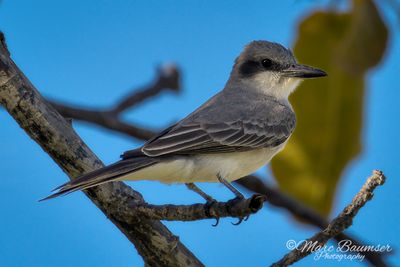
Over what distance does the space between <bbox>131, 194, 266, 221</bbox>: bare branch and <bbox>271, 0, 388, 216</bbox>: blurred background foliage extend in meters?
1.39

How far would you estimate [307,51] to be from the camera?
487 cm

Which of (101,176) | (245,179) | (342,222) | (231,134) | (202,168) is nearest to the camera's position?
(342,222)

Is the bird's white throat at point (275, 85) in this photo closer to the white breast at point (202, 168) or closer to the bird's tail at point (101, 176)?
the white breast at point (202, 168)

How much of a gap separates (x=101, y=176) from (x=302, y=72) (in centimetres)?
252

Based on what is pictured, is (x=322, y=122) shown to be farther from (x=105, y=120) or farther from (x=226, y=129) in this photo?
(x=105, y=120)

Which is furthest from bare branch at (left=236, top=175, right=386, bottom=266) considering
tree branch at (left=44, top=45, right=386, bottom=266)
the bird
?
the bird

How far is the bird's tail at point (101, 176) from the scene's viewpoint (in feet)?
12.1

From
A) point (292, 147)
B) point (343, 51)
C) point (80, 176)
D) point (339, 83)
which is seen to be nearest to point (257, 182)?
point (292, 147)

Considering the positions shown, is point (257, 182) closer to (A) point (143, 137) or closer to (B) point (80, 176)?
(A) point (143, 137)

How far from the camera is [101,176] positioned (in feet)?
12.5

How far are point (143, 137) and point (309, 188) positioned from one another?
5.08ft

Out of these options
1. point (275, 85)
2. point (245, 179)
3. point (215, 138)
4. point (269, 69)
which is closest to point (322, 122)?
point (215, 138)

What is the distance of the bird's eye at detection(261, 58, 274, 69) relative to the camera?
20.2ft

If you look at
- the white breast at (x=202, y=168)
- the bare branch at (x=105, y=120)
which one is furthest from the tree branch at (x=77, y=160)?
the bare branch at (x=105, y=120)
